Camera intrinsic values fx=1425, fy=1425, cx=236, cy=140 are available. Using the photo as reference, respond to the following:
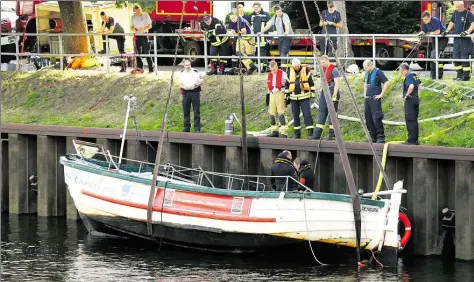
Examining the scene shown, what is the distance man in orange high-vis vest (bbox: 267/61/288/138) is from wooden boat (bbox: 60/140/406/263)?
1.22 metres

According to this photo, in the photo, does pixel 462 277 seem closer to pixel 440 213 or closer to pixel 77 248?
pixel 440 213

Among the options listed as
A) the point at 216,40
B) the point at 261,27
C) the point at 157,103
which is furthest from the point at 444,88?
the point at 157,103

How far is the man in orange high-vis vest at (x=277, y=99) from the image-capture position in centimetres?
2797

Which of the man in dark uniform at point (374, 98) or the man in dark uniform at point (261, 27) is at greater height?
the man in dark uniform at point (261, 27)

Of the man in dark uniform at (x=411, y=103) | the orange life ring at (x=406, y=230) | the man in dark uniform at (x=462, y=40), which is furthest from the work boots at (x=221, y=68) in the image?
the orange life ring at (x=406, y=230)

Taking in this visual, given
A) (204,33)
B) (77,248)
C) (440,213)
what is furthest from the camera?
(204,33)

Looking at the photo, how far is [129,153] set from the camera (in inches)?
1150

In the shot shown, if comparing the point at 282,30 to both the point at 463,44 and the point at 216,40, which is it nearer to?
the point at 216,40

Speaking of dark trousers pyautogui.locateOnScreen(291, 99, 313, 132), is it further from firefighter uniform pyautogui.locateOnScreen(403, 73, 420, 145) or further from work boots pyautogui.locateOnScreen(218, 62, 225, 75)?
work boots pyautogui.locateOnScreen(218, 62, 225, 75)

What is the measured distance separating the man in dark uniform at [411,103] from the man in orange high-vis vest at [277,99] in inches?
115

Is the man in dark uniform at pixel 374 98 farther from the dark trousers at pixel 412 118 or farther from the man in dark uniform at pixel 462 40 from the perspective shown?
the man in dark uniform at pixel 462 40

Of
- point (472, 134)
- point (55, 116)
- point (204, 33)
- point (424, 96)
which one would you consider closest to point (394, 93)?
point (424, 96)

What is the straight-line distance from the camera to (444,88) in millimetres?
28656

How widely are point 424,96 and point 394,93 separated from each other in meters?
0.80
